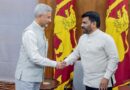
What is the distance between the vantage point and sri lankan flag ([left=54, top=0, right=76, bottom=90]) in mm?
3867

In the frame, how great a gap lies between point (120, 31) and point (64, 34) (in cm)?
69

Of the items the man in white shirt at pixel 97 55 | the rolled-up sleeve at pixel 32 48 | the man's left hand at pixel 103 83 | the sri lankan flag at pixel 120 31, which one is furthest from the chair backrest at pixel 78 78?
the rolled-up sleeve at pixel 32 48

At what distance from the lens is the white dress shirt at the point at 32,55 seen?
109 inches

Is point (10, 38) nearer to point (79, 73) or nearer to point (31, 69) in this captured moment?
point (79, 73)

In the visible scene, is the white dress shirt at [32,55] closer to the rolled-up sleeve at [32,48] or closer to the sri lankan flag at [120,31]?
the rolled-up sleeve at [32,48]

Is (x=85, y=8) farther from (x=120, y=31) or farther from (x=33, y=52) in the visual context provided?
(x=33, y=52)

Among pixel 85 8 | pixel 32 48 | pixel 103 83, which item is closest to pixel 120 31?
pixel 85 8

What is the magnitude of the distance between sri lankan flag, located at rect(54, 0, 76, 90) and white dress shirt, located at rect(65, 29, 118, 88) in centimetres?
85

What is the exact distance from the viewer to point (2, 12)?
439 centimetres

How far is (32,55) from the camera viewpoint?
2.75 metres

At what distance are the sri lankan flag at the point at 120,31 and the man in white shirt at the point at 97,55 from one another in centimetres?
69

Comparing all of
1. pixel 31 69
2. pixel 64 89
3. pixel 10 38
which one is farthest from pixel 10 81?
pixel 31 69

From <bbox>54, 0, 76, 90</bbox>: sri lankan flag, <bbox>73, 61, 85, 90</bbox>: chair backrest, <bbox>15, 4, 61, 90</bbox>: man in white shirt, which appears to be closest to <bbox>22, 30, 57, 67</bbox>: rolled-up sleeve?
<bbox>15, 4, 61, 90</bbox>: man in white shirt

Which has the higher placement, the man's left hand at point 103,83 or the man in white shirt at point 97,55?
the man in white shirt at point 97,55
